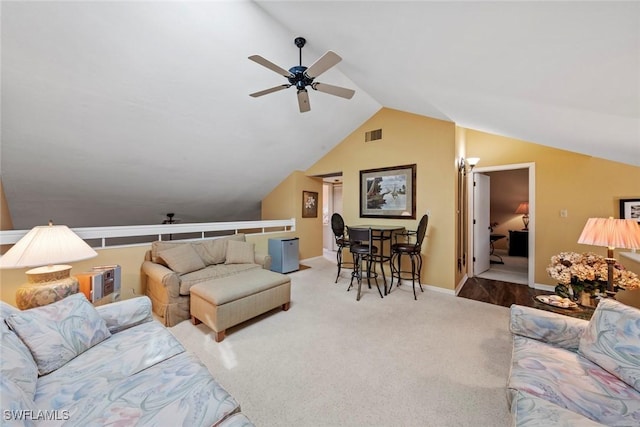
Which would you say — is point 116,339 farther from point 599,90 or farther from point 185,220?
point 185,220

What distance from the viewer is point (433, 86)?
8.22 feet

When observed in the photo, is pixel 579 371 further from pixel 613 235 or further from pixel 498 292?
pixel 498 292

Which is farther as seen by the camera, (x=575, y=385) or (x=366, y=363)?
(x=366, y=363)

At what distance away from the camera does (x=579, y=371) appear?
50.3 inches

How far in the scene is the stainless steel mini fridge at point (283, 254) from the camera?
468cm

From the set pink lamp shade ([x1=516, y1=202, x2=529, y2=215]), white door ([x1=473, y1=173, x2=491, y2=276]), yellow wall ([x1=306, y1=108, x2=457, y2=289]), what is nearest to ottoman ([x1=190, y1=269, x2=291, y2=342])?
yellow wall ([x1=306, y1=108, x2=457, y2=289])

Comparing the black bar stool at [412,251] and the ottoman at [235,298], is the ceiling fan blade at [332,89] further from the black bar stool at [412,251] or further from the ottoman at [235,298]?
the ottoman at [235,298]

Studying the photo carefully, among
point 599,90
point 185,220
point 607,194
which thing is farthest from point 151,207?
point 607,194

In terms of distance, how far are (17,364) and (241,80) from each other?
9.86 ft

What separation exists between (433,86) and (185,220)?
5.51 meters

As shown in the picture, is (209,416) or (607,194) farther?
(607,194)

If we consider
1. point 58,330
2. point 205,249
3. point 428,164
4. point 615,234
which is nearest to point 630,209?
point 615,234

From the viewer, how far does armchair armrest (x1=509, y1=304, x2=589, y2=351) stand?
1507 millimetres

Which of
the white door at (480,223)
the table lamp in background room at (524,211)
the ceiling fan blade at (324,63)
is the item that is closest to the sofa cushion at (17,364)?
the ceiling fan blade at (324,63)
